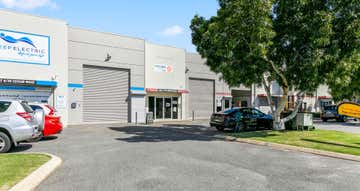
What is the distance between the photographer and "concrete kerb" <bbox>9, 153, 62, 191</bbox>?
201 inches

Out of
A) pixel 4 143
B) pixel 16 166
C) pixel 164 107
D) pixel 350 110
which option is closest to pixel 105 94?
pixel 164 107

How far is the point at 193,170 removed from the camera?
684cm

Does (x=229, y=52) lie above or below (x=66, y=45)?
below

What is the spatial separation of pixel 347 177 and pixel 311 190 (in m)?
1.68

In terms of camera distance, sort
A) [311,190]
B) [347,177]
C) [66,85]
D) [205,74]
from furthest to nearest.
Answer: [205,74], [66,85], [347,177], [311,190]

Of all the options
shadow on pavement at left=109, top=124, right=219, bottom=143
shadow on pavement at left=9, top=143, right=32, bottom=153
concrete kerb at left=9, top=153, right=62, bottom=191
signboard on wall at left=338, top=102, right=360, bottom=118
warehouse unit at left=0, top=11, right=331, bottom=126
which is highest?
warehouse unit at left=0, top=11, right=331, bottom=126

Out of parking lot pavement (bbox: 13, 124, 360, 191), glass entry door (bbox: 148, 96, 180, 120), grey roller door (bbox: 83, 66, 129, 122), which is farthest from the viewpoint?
glass entry door (bbox: 148, 96, 180, 120)

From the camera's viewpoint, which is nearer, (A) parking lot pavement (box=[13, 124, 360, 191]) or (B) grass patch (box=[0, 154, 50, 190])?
(B) grass patch (box=[0, 154, 50, 190])

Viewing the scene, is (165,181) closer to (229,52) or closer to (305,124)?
(229,52)

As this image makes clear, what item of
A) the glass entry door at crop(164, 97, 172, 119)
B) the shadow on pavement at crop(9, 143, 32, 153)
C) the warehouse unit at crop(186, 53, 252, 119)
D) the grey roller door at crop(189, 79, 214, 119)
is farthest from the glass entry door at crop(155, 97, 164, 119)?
the shadow on pavement at crop(9, 143, 32, 153)

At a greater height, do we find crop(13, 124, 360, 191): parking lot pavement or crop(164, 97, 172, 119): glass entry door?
crop(164, 97, 172, 119): glass entry door

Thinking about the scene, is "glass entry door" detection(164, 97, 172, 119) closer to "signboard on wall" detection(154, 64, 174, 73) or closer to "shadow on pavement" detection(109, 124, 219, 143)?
"signboard on wall" detection(154, 64, 174, 73)

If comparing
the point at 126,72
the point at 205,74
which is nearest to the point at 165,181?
the point at 126,72

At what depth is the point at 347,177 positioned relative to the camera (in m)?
6.49
